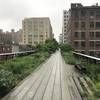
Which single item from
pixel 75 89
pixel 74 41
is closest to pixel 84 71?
pixel 75 89

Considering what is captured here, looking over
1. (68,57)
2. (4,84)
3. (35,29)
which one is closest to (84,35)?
(68,57)

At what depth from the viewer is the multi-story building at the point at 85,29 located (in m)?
61.3

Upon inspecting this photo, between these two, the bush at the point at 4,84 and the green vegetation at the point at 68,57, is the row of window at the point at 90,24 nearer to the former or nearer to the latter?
the green vegetation at the point at 68,57

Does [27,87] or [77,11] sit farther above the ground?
[77,11]

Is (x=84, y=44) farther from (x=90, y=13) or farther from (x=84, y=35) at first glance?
(x=90, y=13)

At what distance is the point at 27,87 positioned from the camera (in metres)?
7.72

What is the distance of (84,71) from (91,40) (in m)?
51.6

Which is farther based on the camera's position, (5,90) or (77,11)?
(77,11)

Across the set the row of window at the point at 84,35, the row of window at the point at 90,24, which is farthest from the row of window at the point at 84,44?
the row of window at the point at 90,24

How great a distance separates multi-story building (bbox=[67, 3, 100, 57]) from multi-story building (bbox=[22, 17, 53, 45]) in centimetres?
8883

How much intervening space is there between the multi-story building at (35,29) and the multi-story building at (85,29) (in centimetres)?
8883

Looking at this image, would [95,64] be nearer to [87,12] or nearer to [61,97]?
[61,97]

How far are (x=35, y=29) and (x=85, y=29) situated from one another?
97334mm

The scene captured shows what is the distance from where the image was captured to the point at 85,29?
6203cm
